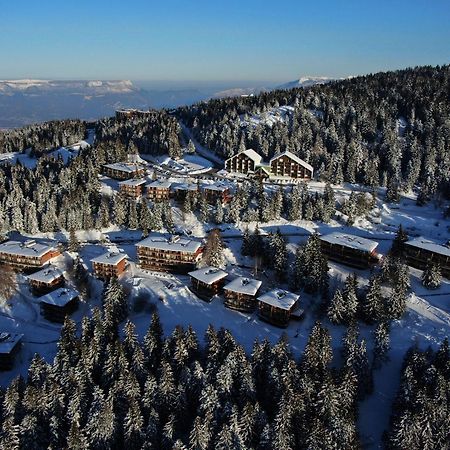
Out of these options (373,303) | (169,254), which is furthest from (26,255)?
(373,303)

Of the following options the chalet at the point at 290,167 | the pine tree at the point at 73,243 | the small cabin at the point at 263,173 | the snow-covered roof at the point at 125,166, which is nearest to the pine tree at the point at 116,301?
the pine tree at the point at 73,243

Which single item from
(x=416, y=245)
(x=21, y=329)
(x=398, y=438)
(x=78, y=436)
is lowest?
(x=21, y=329)

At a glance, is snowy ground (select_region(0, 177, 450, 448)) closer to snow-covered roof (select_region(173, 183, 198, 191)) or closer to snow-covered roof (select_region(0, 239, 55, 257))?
snow-covered roof (select_region(0, 239, 55, 257))

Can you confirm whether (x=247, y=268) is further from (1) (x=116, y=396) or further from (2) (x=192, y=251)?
(1) (x=116, y=396)

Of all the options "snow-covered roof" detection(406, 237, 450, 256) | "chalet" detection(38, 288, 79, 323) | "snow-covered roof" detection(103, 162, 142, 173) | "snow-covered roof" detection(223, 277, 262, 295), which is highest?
"snow-covered roof" detection(103, 162, 142, 173)

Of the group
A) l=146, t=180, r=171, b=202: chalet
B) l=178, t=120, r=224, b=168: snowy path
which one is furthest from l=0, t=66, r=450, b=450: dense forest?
l=178, t=120, r=224, b=168: snowy path

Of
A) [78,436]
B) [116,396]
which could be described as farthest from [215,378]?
[78,436]
